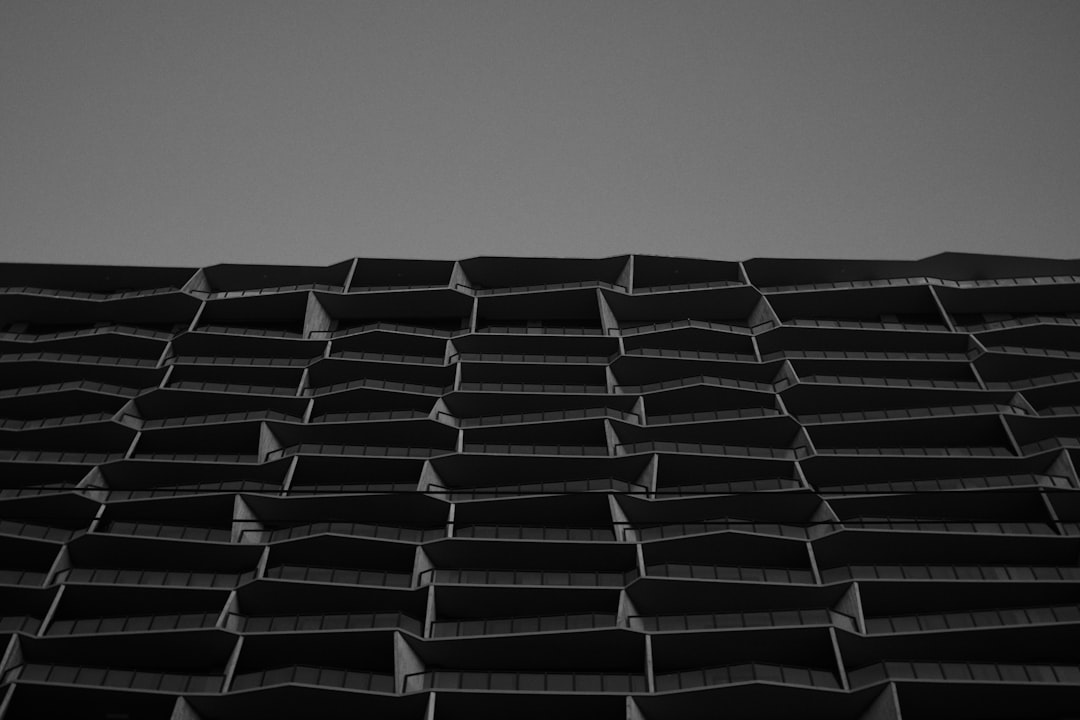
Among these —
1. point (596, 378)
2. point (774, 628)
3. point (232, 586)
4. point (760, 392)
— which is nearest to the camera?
point (774, 628)

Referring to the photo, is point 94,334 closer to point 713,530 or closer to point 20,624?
point 20,624

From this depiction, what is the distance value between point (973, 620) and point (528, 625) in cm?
1356

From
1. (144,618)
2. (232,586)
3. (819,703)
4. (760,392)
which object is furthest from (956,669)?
(144,618)

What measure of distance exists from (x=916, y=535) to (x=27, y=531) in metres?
29.9

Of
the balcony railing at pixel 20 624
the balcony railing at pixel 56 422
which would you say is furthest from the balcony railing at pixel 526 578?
the balcony railing at pixel 56 422

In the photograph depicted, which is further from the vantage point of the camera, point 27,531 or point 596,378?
point 596,378

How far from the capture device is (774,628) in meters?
30.9

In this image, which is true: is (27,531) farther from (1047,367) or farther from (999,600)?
(1047,367)

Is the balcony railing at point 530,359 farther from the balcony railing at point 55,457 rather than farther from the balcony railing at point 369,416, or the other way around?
the balcony railing at point 55,457

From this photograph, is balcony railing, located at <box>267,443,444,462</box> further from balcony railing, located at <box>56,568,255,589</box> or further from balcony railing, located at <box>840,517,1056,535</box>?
balcony railing, located at <box>840,517,1056,535</box>

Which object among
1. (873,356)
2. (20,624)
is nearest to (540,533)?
(20,624)

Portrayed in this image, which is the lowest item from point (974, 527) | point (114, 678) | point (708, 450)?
point (114, 678)

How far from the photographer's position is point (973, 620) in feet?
103

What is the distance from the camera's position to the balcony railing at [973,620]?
31.1 meters
